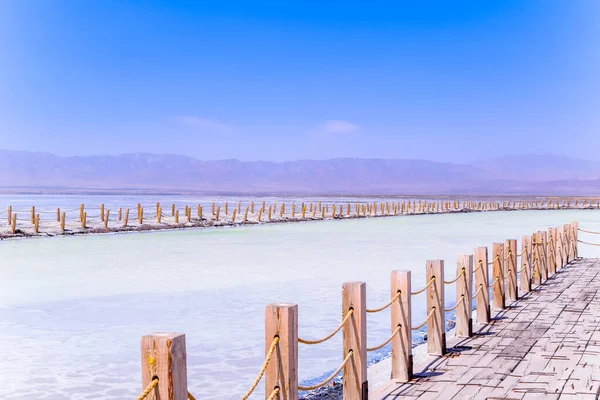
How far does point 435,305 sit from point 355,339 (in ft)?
7.83

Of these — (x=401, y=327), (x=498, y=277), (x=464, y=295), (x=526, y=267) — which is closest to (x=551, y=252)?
(x=526, y=267)

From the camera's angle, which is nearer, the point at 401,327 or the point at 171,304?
the point at 401,327

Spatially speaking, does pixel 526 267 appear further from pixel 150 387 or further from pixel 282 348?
pixel 150 387

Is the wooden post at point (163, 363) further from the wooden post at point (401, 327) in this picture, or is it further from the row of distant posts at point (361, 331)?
the wooden post at point (401, 327)

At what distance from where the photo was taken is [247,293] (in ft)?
50.2

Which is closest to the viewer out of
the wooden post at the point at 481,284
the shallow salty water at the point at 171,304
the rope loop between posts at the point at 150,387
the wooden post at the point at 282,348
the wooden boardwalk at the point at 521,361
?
the rope loop between posts at the point at 150,387

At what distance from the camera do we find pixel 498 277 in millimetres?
11492

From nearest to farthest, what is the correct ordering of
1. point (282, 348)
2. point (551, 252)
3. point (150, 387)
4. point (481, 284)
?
1. point (150, 387)
2. point (282, 348)
3. point (481, 284)
4. point (551, 252)

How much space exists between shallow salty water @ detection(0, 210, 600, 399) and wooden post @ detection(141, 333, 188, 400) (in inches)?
181

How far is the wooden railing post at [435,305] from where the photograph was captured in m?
8.06

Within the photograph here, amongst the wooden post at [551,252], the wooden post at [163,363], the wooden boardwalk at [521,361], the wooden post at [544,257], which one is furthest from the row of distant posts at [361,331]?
the wooden post at [551,252]

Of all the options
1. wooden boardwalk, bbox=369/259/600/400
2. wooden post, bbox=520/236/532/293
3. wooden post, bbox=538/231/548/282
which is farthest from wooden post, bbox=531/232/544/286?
wooden boardwalk, bbox=369/259/600/400

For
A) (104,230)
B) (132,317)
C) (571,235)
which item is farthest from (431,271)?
(104,230)

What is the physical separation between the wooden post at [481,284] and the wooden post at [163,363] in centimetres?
744
